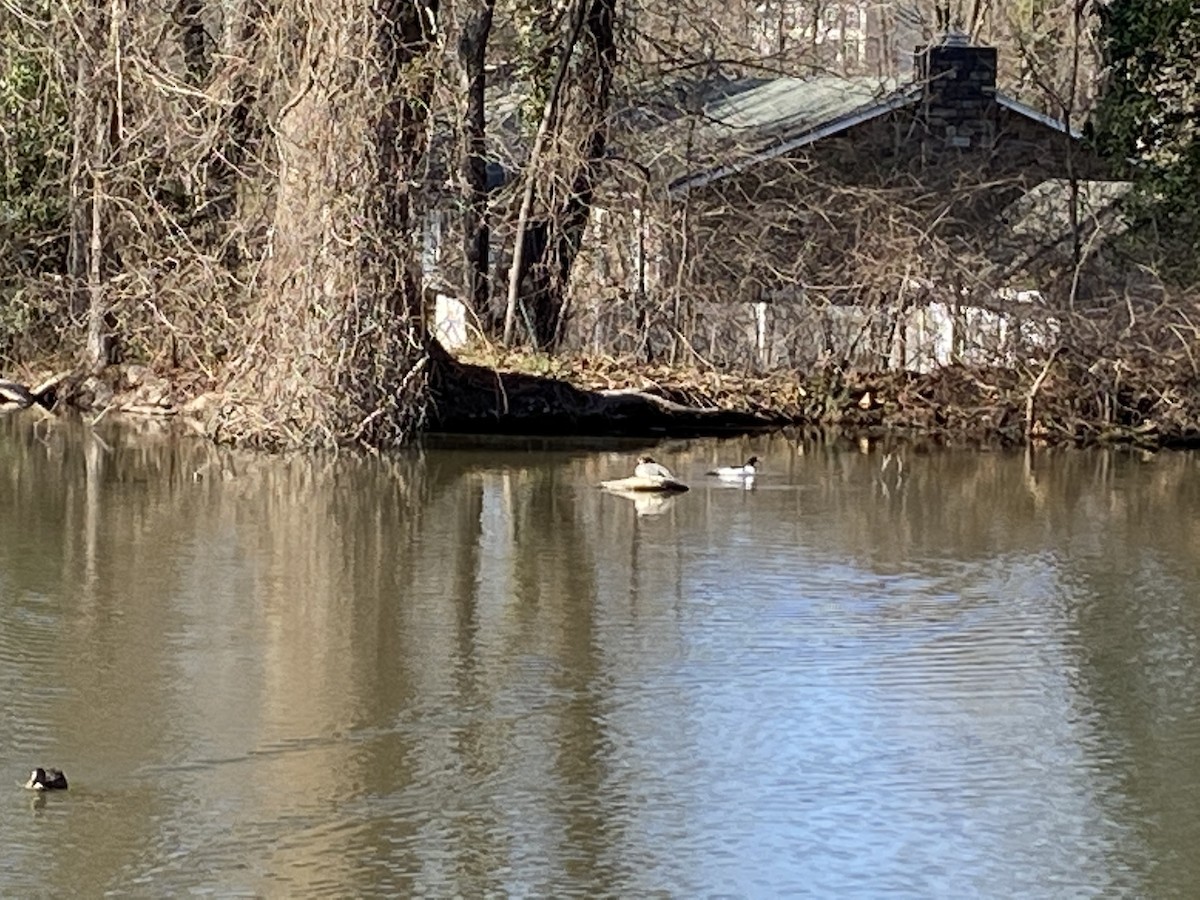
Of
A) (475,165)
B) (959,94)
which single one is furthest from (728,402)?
(959,94)

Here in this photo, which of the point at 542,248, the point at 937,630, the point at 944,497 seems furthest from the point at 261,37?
the point at 937,630

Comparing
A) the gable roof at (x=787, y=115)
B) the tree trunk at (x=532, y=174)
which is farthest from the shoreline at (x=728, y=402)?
the gable roof at (x=787, y=115)

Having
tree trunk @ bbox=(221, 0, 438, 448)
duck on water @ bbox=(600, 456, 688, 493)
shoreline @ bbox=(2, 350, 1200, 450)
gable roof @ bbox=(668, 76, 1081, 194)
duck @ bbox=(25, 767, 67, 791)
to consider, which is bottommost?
duck @ bbox=(25, 767, 67, 791)

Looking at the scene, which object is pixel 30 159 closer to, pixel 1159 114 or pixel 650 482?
pixel 650 482

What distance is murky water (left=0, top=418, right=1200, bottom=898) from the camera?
8.05 meters

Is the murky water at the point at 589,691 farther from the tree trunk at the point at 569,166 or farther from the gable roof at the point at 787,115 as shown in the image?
the gable roof at the point at 787,115

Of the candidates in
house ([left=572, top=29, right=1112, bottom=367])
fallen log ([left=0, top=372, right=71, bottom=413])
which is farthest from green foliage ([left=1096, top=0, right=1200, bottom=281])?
fallen log ([left=0, top=372, right=71, bottom=413])

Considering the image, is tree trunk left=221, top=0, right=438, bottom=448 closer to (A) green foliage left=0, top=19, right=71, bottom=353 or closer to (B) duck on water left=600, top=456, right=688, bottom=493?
(B) duck on water left=600, top=456, right=688, bottom=493

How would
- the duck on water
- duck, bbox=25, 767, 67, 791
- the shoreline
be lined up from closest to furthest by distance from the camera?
duck, bbox=25, 767, 67, 791, the duck on water, the shoreline

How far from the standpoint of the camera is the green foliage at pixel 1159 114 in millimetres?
23984

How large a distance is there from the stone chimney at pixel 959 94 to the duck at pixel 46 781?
2355 cm

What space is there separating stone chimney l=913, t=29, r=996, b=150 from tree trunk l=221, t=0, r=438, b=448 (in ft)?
40.3

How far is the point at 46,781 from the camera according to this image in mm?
8484

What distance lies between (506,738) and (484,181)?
17.1 metres
